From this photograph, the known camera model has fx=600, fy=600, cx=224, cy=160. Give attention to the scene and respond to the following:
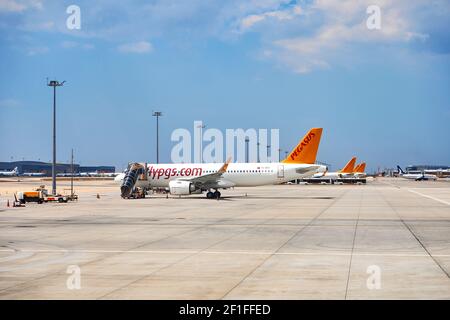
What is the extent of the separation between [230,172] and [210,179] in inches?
137

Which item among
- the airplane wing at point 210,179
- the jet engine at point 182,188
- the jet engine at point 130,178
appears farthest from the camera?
the jet engine at point 130,178

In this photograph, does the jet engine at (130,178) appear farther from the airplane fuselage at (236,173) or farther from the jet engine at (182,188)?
the jet engine at (182,188)

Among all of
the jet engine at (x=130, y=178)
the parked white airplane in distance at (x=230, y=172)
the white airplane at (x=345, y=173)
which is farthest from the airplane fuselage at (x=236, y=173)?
the white airplane at (x=345, y=173)

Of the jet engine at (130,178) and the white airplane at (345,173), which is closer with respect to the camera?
the jet engine at (130,178)

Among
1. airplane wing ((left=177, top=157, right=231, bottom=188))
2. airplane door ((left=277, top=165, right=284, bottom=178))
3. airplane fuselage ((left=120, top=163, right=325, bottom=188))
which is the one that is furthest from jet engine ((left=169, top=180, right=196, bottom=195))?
airplane door ((left=277, top=165, right=284, bottom=178))

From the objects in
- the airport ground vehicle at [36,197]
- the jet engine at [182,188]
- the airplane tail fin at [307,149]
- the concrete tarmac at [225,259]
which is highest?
the airplane tail fin at [307,149]

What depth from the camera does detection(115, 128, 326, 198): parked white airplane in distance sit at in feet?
193

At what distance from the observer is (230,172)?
60.2m

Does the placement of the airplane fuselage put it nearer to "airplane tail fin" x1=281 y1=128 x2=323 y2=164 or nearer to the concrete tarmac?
"airplane tail fin" x1=281 y1=128 x2=323 y2=164

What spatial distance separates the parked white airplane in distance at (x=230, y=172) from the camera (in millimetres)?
58719

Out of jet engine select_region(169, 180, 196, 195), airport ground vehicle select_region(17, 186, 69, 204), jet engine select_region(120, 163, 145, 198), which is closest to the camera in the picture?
airport ground vehicle select_region(17, 186, 69, 204)
